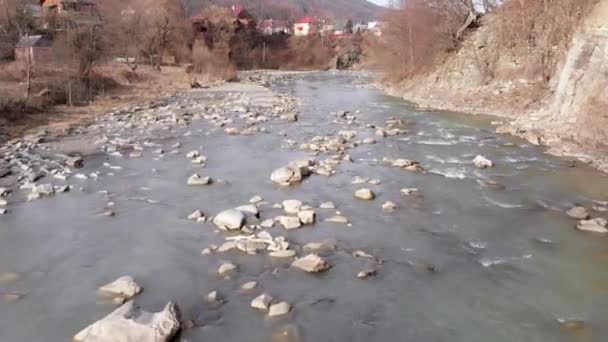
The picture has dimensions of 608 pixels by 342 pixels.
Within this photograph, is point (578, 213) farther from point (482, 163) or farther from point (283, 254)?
point (283, 254)

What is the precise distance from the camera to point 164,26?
141ft

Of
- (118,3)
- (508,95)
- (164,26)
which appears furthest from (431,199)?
(118,3)

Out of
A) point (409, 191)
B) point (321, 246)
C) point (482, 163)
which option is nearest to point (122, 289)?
point (321, 246)

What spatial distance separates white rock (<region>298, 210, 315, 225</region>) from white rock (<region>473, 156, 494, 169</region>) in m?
4.97

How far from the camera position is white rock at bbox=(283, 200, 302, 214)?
8.10 metres

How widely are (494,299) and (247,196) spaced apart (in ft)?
15.4

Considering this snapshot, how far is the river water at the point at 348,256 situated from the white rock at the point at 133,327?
0.21 meters

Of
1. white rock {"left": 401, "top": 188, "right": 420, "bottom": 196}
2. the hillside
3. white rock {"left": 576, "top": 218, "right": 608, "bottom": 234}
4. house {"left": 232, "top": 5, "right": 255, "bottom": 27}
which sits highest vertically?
the hillside

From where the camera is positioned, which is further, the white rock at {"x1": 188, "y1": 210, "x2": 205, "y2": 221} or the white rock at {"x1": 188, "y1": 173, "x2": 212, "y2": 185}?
the white rock at {"x1": 188, "y1": 173, "x2": 212, "y2": 185}

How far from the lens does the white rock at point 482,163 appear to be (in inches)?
437

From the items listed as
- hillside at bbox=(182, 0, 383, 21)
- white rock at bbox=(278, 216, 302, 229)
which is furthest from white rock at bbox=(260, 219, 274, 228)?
hillside at bbox=(182, 0, 383, 21)

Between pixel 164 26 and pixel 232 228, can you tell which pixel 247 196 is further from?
pixel 164 26

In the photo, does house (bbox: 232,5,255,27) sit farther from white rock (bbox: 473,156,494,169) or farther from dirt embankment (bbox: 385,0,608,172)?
white rock (bbox: 473,156,494,169)

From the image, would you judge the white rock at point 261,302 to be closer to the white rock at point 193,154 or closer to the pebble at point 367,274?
the pebble at point 367,274
